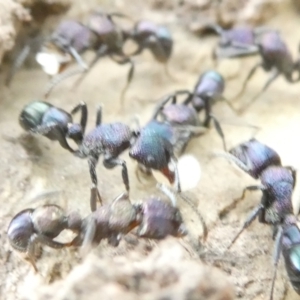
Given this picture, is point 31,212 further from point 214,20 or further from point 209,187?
point 214,20

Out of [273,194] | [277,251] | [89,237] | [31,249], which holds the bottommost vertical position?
[31,249]

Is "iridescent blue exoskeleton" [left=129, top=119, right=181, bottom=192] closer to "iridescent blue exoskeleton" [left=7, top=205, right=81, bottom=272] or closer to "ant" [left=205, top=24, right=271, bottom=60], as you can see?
"iridescent blue exoskeleton" [left=7, top=205, right=81, bottom=272]

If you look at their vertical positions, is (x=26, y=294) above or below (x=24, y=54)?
below

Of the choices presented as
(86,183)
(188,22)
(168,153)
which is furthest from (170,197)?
(188,22)

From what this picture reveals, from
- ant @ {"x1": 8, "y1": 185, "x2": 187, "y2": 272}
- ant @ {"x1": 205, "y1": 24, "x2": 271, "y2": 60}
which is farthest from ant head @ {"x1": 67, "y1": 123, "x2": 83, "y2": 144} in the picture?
ant @ {"x1": 205, "y1": 24, "x2": 271, "y2": 60}

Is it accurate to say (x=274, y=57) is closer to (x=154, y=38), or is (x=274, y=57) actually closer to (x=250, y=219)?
(x=154, y=38)

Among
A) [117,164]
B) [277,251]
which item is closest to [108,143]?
[117,164]
